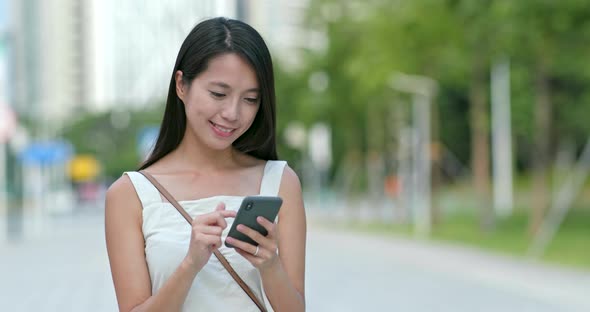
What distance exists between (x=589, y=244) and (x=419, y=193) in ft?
30.1

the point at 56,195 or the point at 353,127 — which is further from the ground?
the point at 353,127

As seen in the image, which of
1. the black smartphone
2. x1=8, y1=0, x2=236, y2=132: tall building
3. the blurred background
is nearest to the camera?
the black smartphone

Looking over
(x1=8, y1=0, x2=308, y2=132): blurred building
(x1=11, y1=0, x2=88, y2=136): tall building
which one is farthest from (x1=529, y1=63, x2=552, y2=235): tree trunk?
(x1=11, y1=0, x2=88, y2=136): tall building

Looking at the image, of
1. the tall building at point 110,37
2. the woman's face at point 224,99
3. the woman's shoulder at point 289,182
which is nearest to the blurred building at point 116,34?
the tall building at point 110,37

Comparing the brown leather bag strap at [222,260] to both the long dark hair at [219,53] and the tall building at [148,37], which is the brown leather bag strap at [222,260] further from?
the tall building at [148,37]

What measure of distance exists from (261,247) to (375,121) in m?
42.4

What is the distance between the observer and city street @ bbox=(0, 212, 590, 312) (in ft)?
47.4

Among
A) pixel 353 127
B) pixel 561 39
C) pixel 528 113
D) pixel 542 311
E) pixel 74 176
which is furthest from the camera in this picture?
pixel 74 176

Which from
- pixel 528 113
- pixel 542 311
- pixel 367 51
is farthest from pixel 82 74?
pixel 528 113

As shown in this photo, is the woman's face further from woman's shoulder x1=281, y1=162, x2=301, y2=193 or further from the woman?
woman's shoulder x1=281, y1=162, x2=301, y2=193

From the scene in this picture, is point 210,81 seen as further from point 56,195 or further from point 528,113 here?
point 56,195

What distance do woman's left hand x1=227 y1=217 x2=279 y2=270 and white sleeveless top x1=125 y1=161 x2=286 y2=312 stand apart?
116 millimetres

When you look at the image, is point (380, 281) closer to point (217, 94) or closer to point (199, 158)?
point (199, 158)

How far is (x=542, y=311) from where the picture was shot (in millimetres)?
13617
